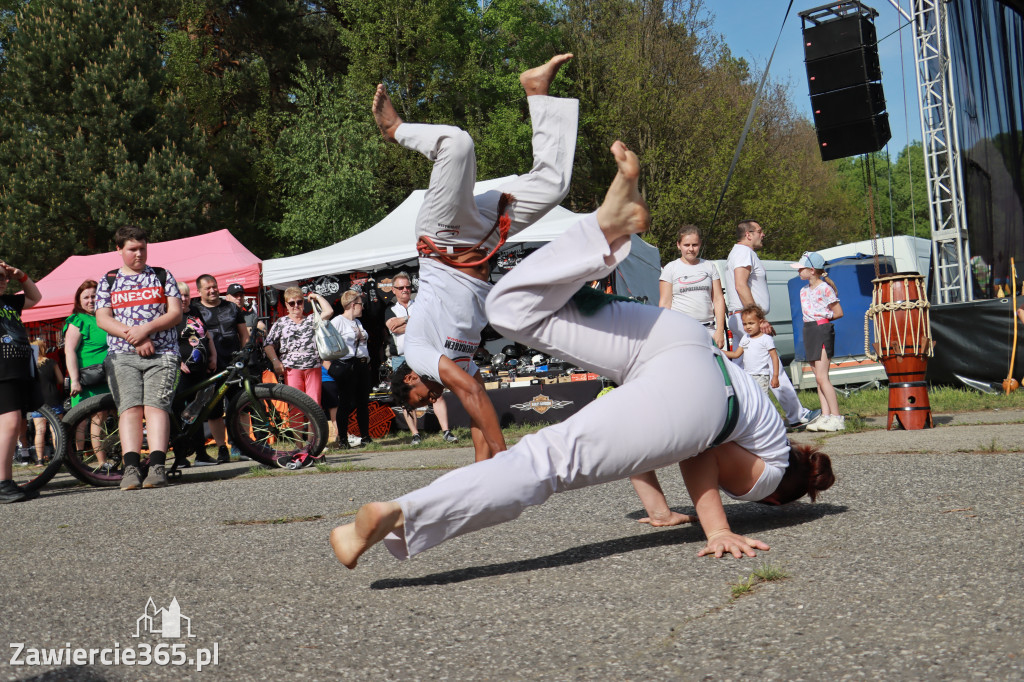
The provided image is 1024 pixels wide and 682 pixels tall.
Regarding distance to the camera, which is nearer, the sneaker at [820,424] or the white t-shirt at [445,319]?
the white t-shirt at [445,319]

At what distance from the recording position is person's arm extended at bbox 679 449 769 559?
9.67 ft

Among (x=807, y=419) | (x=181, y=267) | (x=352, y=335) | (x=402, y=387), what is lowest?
(x=807, y=419)

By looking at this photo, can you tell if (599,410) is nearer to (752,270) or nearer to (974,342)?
(752,270)

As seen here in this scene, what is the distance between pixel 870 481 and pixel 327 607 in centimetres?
278

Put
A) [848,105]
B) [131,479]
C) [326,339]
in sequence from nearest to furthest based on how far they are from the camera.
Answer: [131,479], [326,339], [848,105]

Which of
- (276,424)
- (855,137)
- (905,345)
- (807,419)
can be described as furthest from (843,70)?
(276,424)

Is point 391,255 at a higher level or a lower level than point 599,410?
higher

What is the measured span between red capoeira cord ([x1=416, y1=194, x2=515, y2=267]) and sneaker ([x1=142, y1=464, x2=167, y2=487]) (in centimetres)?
292

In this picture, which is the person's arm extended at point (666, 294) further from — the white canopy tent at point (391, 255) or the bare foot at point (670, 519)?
the white canopy tent at point (391, 255)

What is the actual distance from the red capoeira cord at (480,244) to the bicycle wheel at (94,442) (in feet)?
11.0

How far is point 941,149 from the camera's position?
553 inches

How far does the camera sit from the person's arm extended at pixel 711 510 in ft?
9.67

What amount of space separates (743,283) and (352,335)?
4.49 meters

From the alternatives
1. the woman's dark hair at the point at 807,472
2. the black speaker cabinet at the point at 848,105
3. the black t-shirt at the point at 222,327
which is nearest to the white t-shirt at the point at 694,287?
the black t-shirt at the point at 222,327
